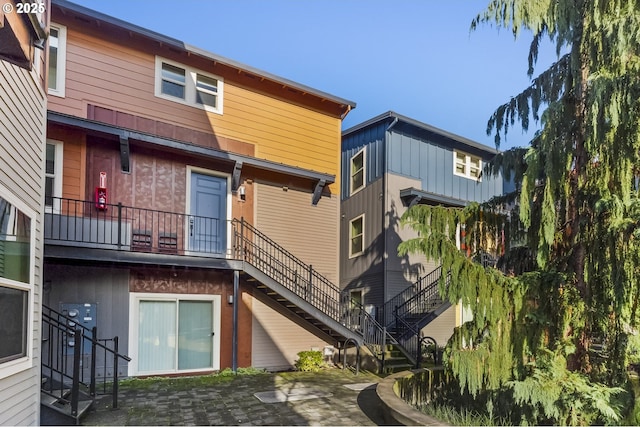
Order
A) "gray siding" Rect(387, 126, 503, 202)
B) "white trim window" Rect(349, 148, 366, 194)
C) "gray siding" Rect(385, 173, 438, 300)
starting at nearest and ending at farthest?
"gray siding" Rect(385, 173, 438, 300) → "gray siding" Rect(387, 126, 503, 202) → "white trim window" Rect(349, 148, 366, 194)

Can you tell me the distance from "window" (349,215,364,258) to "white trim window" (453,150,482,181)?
385 cm

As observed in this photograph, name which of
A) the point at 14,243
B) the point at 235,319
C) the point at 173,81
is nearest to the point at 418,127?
the point at 173,81

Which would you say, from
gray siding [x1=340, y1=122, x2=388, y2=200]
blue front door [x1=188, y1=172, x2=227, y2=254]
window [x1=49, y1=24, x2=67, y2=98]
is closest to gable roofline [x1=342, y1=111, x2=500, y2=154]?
gray siding [x1=340, y1=122, x2=388, y2=200]

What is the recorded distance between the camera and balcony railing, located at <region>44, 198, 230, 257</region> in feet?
25.5

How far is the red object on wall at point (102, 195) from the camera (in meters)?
8.33

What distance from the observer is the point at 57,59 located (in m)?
8.27

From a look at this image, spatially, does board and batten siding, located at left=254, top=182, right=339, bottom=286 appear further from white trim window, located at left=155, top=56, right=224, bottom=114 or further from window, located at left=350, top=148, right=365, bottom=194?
window, located at left=350, top=148, right=365, bottom=194

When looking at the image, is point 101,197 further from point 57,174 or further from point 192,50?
point 192,50

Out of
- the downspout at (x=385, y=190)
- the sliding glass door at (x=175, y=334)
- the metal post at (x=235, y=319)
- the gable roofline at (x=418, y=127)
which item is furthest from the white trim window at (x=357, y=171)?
the sliding glass door at (x=175, y=334)

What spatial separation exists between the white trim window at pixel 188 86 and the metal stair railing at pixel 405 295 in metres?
7.33

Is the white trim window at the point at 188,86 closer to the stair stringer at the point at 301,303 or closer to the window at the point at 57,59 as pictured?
the window at the point at 57,59

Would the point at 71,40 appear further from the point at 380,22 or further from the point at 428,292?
Result: the point at 428,292

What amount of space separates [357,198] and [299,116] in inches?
165

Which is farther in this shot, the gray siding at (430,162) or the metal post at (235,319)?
the gray siding at (430,162)
